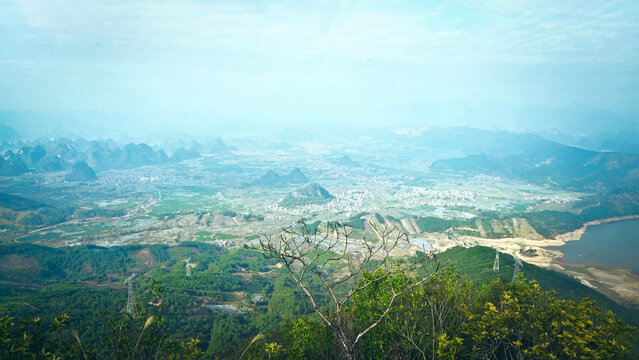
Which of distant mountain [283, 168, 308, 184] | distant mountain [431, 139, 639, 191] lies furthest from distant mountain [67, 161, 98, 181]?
distant mountain [431, 139, 639, 191]

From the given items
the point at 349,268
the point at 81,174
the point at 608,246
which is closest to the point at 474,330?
the point at 349,268

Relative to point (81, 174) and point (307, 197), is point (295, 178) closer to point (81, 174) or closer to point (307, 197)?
point (307, 197)

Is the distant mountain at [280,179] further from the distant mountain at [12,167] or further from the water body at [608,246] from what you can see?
the water body at [608,246]

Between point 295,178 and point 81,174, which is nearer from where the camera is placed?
point 81,174

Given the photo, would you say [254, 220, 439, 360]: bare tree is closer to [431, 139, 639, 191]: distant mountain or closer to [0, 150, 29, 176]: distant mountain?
[431, 139, 639, 191]: distant mountain

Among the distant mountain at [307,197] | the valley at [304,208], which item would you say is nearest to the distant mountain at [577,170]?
the valley at [304,208]

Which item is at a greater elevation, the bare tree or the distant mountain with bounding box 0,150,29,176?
the bare tree
